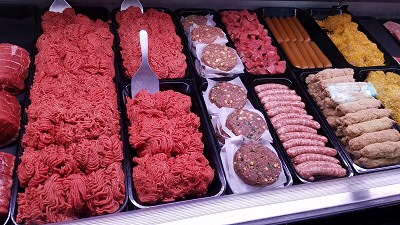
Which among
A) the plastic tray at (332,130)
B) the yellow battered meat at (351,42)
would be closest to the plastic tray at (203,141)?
the plastic tray at (332,130)

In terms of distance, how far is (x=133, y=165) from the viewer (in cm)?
237

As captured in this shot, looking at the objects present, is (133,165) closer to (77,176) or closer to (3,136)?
(77,176)

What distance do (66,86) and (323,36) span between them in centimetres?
255

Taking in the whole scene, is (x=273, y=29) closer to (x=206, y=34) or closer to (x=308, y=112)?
(x=206, y=34)

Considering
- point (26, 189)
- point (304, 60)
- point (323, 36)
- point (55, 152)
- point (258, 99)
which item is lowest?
point (26, 189)

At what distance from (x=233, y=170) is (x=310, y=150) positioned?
0.63m

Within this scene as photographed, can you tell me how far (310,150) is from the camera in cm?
263

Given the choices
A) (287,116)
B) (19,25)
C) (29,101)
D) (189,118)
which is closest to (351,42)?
(287,116)

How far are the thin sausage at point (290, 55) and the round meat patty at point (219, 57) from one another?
1.94 feet

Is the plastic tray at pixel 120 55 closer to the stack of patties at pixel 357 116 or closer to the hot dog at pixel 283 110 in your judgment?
the hot dog at pixel 283 110

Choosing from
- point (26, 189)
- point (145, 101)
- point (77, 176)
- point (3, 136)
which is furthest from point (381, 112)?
point (3, 136)

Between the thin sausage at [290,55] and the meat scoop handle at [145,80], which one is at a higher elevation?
the thin sausage at [290,55]

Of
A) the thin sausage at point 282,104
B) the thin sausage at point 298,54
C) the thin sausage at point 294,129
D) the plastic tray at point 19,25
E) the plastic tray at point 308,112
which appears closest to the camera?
the plastic tray at point 308,112

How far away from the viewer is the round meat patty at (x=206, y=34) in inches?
131
